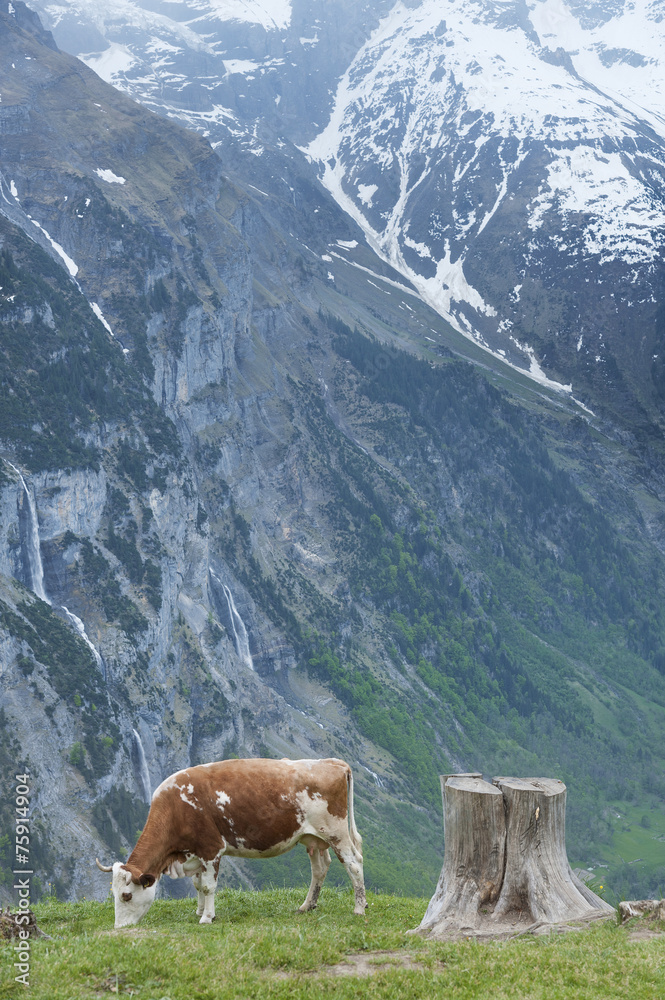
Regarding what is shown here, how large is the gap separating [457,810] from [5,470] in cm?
11762

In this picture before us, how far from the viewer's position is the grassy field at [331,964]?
619 inches

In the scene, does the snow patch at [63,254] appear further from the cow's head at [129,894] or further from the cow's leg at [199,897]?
the cow's head at [129,894]

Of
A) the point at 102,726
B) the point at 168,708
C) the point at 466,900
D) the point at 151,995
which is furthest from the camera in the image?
the point at 168,708

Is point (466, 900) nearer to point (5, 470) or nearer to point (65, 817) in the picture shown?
point (65, 817)

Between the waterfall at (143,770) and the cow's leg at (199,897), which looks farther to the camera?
the waterfall at (143,770)

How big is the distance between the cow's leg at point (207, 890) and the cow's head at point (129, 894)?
1309mm

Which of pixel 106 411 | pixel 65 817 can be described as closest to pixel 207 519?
pixel 106 411

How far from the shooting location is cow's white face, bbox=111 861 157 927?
21.9 m

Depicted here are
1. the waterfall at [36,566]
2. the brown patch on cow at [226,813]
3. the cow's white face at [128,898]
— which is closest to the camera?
the cow's white face at [128,898]

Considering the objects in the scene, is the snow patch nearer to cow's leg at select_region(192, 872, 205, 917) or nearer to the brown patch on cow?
the brown patch on cow

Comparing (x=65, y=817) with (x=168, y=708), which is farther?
(x=168, y=708)

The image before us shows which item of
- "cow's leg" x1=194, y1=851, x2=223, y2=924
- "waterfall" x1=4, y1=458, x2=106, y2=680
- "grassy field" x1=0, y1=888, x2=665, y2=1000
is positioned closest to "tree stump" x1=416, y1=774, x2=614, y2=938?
"grassy field" x1=0, y1=888, x2=665, y2=1000

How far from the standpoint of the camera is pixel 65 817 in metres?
108

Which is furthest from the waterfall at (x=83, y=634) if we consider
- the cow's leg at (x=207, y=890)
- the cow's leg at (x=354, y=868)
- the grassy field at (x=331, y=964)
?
the grassy field at (x=331, y=964)
